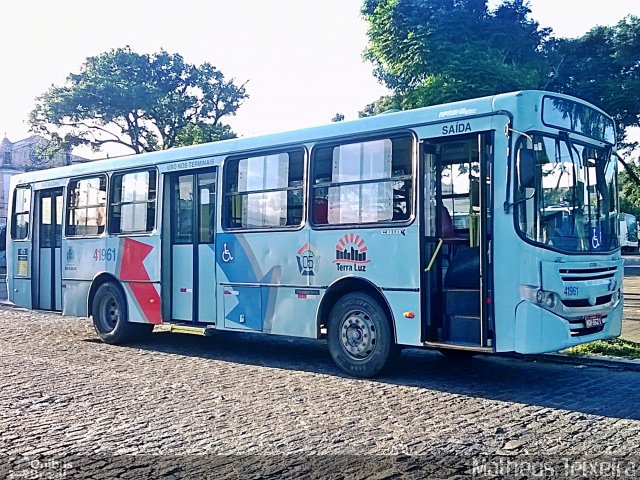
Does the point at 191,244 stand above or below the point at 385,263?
above

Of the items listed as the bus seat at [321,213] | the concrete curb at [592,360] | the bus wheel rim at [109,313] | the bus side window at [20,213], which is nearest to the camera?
the bus seat at [321,213]

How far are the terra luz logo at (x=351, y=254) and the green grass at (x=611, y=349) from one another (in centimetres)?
362

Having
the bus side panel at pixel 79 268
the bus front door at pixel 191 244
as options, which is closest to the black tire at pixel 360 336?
the bus front door at pixel 191 244

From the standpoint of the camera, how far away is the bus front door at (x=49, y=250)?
45.5ft

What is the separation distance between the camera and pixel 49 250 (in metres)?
14.1

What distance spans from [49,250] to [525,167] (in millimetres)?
9725

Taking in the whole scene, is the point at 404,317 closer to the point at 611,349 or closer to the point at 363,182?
the point at 363,182

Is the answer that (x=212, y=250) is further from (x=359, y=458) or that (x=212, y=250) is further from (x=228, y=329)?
(x=359, y=458)

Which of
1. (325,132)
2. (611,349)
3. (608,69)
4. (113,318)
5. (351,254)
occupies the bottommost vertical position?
(611,349)

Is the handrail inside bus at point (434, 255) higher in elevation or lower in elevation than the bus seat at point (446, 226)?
lower

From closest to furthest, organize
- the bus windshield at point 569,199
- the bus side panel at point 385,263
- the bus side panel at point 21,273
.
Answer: the bus windshield at point 569,199 < the bus side panel at point 385,263 < the bus side panel at point 21,273

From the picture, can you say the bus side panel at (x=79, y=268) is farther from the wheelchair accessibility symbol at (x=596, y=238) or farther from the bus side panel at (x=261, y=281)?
the wheelchair accessibility symbol at (x=596, y=238)

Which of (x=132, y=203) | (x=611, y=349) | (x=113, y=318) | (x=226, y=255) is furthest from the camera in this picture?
(x=113, y=318)

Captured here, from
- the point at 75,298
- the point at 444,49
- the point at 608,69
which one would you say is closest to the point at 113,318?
the point at 75,298
